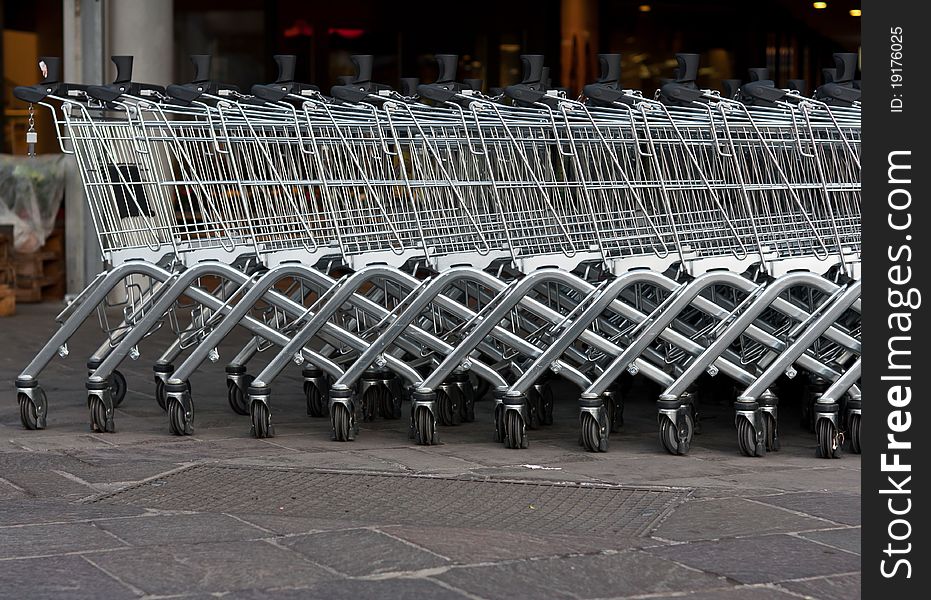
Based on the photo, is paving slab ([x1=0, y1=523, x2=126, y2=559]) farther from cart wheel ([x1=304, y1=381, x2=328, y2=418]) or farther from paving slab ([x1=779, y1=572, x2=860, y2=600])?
cart wheel ([x1=304, y1=381, x2=328, y2=418])

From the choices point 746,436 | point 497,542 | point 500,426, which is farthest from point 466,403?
point 497,542

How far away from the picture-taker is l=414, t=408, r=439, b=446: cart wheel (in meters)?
5.96

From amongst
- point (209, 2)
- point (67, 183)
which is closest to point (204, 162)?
point (67, 183)

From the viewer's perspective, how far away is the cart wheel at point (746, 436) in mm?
5770

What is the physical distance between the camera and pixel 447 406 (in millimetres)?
6539

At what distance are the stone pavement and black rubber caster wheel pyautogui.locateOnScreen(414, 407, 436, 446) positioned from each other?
0.05m

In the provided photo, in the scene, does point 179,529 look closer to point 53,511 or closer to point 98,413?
point 53,511

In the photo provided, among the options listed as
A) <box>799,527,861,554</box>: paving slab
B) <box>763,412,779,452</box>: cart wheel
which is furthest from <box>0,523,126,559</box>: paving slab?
<box>763,412,779,452</box>: cart wheel

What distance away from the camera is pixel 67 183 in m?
12.3

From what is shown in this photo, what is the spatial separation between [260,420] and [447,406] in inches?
33.6

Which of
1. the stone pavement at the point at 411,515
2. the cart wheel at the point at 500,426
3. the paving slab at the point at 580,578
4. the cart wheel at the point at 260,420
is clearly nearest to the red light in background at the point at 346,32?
the stone pavement at the point at 411,515

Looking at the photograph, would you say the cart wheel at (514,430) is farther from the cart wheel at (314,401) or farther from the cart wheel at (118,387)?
the cart wheel at (118,387)

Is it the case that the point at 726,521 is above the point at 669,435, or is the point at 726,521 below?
below
